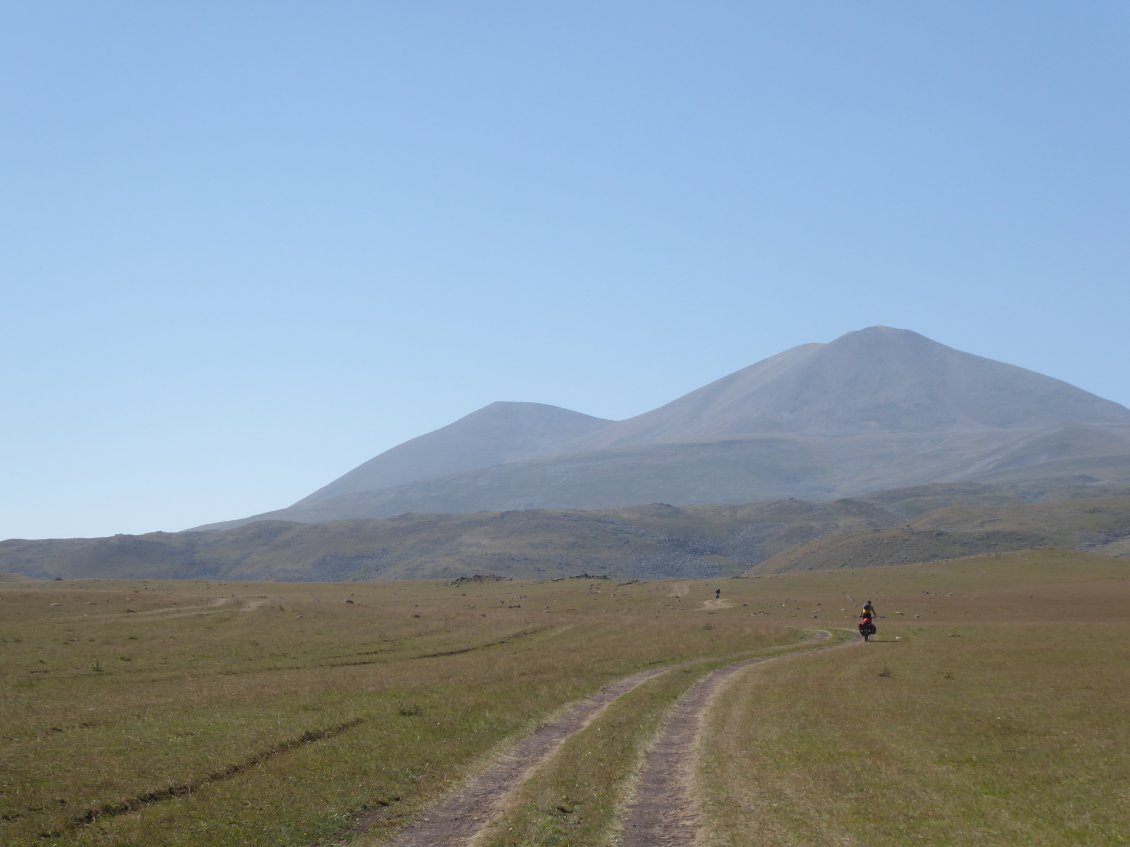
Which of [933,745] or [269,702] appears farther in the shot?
[269,702]

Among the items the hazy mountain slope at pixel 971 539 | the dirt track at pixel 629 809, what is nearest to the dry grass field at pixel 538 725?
the dirt track at pixel 629 809

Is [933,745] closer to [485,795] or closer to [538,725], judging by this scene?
[538,725]

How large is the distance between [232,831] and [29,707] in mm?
16661

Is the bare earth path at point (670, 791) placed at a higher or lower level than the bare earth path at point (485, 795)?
lower

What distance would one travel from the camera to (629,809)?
66.2 ft

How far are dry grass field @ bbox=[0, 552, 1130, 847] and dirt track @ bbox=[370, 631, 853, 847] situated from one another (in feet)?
1.31

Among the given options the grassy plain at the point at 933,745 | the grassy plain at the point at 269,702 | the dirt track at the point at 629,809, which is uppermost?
the grassy plain at the point at 269,702

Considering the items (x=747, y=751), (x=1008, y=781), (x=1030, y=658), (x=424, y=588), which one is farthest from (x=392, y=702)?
(x=424, y=588)

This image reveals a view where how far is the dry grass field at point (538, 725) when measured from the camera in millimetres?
18953

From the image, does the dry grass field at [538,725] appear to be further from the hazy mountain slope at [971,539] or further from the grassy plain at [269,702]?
the hazy mountain slope at [971,539]

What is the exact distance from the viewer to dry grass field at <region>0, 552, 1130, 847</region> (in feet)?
62.2

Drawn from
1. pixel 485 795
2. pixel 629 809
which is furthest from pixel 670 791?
pixel 485 795

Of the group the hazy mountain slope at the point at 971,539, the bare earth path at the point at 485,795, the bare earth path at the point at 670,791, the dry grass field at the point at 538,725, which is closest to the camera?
the bare earth path at the point at 670,791

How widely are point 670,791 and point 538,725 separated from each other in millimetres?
8959
